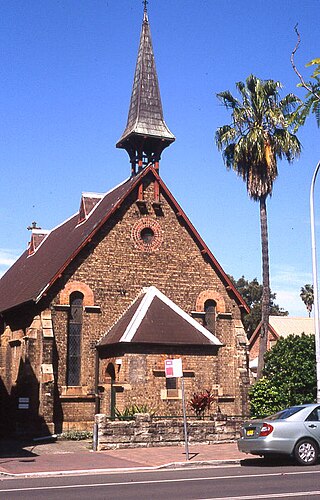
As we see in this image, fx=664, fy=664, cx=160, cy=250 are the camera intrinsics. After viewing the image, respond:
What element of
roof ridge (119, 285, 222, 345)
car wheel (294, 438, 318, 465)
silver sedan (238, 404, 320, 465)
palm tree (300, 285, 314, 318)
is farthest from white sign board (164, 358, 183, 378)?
palm tree (300, 285, 314, 318)

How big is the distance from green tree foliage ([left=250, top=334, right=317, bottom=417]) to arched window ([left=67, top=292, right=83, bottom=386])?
26.5 feet

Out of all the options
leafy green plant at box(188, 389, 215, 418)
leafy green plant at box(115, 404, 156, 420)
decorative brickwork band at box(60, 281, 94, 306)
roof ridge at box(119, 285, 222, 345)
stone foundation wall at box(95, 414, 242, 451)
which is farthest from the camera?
Result: decorative brickwork band at box(60, 281, 94, 306)

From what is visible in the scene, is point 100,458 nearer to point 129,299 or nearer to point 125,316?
point 125,316

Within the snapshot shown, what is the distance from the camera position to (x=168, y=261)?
102 feet

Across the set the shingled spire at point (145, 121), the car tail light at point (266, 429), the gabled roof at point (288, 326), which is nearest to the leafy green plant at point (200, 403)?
the car tail light at point (266, 429)

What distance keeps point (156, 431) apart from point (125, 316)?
8.13 meters

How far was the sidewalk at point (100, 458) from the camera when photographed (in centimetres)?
1656

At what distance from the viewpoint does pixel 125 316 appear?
29.0 m

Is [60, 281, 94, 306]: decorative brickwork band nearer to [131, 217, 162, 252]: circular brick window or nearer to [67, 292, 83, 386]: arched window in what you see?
[67, 292, 83, 386]: arched window

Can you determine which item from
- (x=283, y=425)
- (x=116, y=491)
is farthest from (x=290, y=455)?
(x=116, y=491)

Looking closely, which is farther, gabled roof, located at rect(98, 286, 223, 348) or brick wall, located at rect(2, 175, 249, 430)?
brick wall, located at rect(2, 175, 249, 430)

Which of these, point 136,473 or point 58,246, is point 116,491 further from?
point 58,246

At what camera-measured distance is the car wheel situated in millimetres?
16000

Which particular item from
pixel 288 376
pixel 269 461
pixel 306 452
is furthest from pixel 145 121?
pixel 306 452
